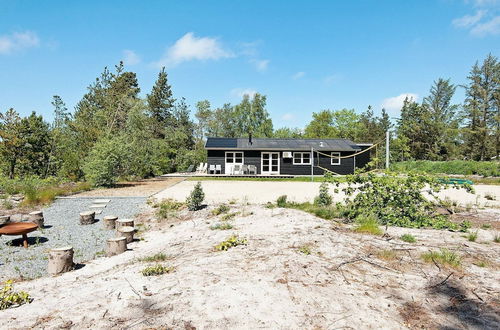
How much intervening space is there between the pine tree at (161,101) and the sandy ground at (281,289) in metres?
34.4

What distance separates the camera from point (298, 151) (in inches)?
960

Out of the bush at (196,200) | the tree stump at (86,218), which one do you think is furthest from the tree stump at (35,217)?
the bush at (196,200)

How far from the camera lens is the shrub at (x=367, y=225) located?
6.28m

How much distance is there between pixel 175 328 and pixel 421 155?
40.6m

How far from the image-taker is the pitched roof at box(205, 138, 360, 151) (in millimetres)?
24281

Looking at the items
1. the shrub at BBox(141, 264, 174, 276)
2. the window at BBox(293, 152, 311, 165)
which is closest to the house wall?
the window at BBox(293, 152, 311, 165)

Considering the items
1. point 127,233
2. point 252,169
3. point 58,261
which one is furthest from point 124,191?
point 252,169

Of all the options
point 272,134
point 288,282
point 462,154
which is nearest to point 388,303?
point 288,282

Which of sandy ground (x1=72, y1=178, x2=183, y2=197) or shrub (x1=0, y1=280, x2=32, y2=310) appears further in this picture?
sandy ground (x1=72, y1=178, x2=183, y2=197)

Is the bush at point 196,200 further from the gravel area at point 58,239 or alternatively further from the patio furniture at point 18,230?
the patio furniture at point 18,230

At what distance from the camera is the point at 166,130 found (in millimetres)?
33844

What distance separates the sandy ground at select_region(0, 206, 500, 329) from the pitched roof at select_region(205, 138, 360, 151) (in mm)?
18738

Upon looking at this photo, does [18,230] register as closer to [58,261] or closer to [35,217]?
[35,217]

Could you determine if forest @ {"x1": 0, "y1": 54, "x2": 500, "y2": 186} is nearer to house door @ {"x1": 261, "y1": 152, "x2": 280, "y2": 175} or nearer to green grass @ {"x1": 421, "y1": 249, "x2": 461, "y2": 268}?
green grass @ {"x1": 421, "y1": 249, "x2": 461, "y2": 268}
